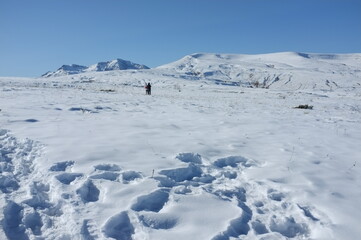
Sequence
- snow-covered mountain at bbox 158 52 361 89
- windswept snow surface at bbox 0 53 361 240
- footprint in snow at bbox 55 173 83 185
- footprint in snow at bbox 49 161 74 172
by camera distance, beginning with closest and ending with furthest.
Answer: windswept snow surface at bbox 0 53 361 240
footprint in snow at bbox 55 173 83 185
footprint in snow at bbox 49 161 74 172
snow-covered mountain at bbox 158 52 361 89

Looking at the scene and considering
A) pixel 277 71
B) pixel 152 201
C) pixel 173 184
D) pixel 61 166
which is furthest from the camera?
pixel 277 71

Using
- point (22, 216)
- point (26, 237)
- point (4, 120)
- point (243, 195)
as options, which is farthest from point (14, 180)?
point (4, 120)

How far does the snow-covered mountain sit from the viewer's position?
94.2 meters

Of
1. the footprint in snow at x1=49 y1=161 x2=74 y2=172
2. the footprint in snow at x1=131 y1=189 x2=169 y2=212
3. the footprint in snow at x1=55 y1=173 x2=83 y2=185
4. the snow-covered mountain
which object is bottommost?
the footprint in snow at x1=131 y1=189 x2=169 y2=212

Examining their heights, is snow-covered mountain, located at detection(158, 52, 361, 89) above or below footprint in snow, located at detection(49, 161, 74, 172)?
above

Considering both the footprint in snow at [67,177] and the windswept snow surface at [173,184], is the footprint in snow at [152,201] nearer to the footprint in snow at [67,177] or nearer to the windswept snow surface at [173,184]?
the windswept snow surface at [173,184]

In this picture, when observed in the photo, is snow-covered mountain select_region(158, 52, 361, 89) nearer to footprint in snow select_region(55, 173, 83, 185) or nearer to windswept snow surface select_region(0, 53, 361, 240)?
windswept snow surface select_region(0, 53, 361, 240)

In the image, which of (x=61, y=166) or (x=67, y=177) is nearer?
(x=67, y=177)

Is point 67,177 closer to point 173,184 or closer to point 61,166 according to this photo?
point 61,166

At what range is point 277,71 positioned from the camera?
117438mm

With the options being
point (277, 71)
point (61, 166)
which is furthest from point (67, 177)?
point (277, 71)

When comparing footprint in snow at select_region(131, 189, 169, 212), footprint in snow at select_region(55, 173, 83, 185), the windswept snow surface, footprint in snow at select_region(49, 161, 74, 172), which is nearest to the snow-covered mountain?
the windswept snow surface

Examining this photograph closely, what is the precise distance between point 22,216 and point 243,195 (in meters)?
3.51

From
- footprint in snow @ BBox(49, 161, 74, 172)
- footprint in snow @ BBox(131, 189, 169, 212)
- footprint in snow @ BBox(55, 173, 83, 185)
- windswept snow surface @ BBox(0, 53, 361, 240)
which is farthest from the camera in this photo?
footprint in snow @ BBox(49, 161, 74, 172)
